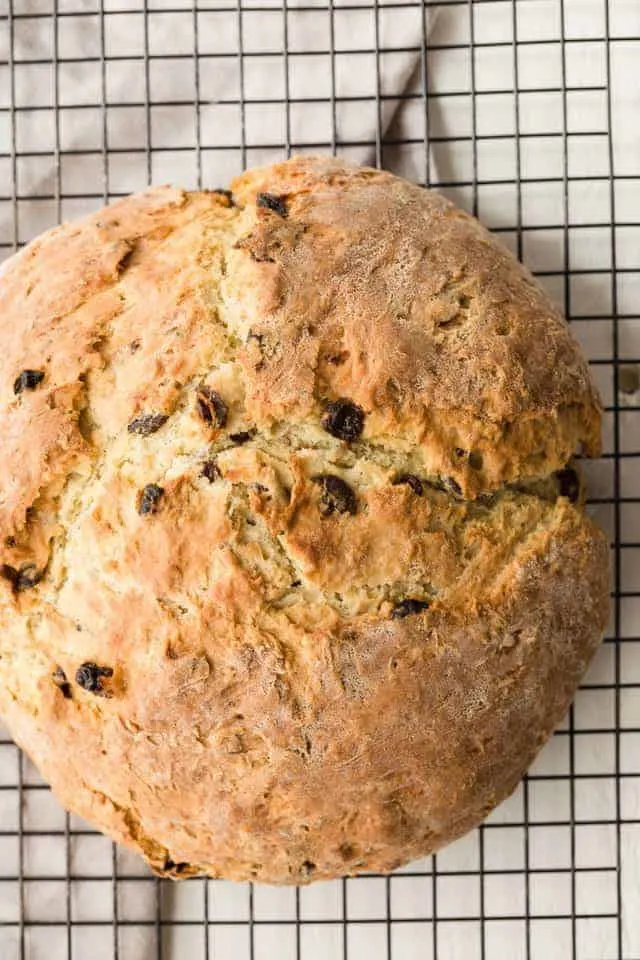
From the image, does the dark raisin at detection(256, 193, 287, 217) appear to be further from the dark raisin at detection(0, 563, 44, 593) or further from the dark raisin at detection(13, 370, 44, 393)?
the dark raisin at detection(0, 563, 44, 593)

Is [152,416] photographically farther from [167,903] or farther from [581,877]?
[581,877]

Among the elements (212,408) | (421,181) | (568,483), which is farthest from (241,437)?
(421,181)

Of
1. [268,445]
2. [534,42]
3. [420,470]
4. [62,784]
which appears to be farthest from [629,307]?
[62,784]

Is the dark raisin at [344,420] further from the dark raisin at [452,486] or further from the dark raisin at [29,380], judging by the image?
the dark raisin at [29,380]

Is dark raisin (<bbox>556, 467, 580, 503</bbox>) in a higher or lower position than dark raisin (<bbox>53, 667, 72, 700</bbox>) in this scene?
higher

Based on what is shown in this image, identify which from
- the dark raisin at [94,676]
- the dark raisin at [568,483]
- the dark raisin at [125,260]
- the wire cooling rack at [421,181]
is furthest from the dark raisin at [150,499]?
the wire cooling rack at [421,181]

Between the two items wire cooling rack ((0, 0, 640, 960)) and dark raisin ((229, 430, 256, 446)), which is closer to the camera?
dark raisin ((229, 430, 256, 446))

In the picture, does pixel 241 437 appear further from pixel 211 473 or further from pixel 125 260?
pixel 125 260

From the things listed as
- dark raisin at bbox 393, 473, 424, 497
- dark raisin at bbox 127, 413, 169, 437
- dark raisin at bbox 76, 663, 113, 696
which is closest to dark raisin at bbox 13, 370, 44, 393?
dark raisin at bbox 127, 413, 169, 437
